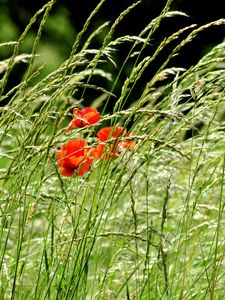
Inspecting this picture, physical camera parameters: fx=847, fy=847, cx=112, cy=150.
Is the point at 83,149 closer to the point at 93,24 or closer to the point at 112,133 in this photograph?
the point at 112,133

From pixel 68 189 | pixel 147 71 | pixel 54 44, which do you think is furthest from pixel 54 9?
pixel 68 189

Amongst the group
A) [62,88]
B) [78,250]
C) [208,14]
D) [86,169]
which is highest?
[208,14]

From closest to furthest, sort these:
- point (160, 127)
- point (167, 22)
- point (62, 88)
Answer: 1. point (62, 88)
2. point (160, 127)
3. point (167, 22)

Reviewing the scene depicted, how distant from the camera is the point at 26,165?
2.11 meters

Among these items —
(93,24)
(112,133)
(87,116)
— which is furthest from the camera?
(93,24)

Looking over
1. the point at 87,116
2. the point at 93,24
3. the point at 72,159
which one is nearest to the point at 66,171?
the point at 72,159

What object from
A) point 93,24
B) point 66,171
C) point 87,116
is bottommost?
point 66,171

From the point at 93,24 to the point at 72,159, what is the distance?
20.9ft

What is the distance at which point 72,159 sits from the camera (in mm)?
2252

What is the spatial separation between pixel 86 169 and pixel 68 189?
0.13 metres

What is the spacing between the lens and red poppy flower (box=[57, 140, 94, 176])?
2213 mm

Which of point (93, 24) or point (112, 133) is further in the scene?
point (93, 24)

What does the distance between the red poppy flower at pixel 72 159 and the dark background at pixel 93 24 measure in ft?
17.4

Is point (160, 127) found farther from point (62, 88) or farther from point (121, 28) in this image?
point (121, 28)
